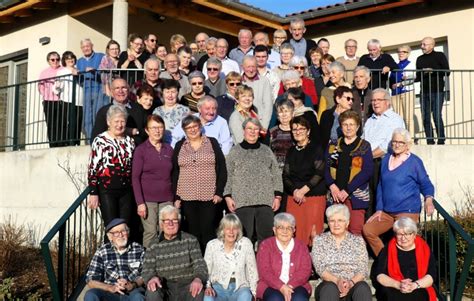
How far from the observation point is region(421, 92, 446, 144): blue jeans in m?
10.5

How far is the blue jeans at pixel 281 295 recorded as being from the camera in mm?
6031

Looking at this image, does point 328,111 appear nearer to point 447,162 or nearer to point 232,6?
point 447,162

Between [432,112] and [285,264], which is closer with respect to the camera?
[285,264]

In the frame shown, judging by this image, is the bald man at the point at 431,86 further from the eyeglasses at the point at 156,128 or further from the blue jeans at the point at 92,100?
the eyeglasses at the point at 156,128

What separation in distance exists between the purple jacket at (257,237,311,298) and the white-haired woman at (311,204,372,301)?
12 centimetres

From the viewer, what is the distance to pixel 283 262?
627 cm

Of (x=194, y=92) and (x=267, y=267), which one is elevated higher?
(x=194, y=92)

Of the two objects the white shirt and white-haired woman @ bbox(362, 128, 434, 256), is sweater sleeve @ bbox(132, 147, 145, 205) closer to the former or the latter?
the white shirt

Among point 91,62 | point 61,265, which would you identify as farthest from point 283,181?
point 91,62

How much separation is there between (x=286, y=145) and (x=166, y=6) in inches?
277

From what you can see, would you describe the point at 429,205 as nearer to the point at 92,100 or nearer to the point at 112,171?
the point at 112,171

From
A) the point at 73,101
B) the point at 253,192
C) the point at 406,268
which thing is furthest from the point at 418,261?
the point at 73,101

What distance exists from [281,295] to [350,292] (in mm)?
622

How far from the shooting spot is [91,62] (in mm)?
10586
